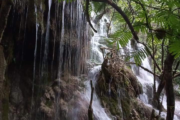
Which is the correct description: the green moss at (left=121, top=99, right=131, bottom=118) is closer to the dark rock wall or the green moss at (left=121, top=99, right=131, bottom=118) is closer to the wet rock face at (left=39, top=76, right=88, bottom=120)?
the wet rock face at (left=39, top=76, right=88, bottom=120)

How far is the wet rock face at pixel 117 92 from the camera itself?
6315mm

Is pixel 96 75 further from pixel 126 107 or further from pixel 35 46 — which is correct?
pixel 35 46

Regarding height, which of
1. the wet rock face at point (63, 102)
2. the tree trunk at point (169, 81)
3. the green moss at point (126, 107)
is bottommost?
the green moss at point (126, 107)

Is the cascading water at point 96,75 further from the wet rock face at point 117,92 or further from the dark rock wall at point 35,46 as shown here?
the dark rock wall at point 35,46

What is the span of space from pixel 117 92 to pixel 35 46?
338 centimetres

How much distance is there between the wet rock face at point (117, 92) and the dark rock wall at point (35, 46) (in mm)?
1250

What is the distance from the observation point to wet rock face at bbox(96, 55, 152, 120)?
249 inches

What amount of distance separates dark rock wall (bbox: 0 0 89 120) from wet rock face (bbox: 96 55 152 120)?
1.25m

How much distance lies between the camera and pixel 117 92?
21.9 ft

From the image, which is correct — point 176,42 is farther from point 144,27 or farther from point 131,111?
point 131,111

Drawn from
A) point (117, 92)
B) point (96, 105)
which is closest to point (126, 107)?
point (117, 92)

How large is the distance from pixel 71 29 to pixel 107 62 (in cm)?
183

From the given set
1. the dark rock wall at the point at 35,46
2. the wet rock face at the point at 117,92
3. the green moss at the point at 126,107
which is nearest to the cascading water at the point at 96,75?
the wet rock face at the point at 117,92

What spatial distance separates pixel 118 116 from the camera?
5957 millimetres
